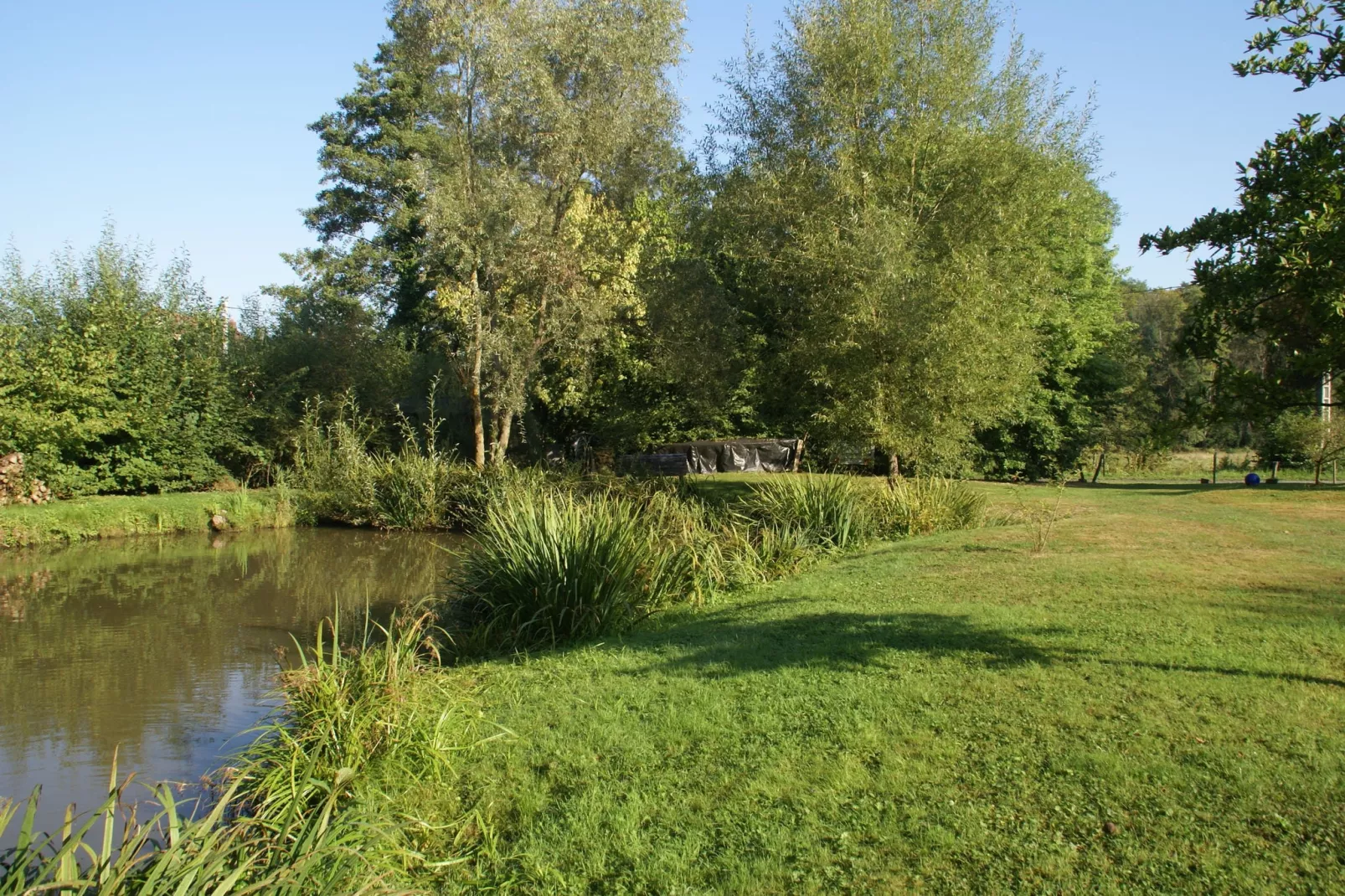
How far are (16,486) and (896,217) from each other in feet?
59.9

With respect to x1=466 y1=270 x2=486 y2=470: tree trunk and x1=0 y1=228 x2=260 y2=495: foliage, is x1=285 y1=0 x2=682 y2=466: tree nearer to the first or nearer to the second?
x1=466 y1=270 x2=486 y2=470: tree trunk

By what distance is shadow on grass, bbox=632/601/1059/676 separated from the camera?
6.64m

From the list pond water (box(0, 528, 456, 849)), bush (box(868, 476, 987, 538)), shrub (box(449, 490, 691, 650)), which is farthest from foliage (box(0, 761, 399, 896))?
bush (box(868, 476, 987, 538))

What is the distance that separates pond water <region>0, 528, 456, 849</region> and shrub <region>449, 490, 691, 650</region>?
125cm

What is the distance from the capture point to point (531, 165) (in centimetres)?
2252

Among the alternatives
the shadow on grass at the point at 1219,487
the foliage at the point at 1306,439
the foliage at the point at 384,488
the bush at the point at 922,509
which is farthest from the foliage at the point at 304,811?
the foliage at the point at 1306,439

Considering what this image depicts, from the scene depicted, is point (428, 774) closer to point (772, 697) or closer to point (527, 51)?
point (772, 697)

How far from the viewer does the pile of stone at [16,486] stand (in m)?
18.5

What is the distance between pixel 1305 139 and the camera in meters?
5.16

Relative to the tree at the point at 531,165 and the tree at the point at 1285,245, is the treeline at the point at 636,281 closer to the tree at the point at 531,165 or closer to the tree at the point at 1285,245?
the tree at the point at 531,165

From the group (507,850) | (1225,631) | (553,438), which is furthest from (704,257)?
(507,850)

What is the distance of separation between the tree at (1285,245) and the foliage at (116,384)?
67.3ft

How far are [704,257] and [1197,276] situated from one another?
1722 cm

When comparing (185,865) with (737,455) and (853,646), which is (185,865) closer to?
(853,646)
